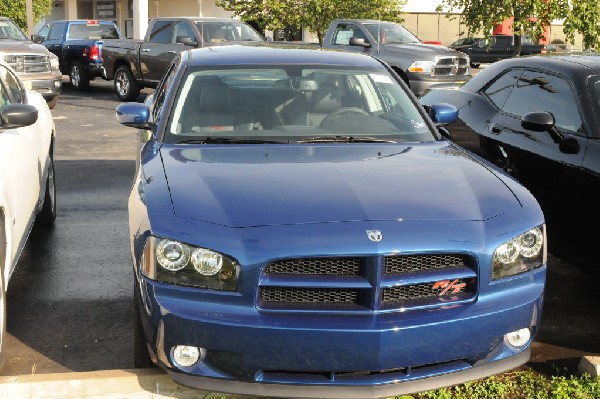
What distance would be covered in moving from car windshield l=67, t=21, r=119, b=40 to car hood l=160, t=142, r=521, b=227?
18862 millimetres

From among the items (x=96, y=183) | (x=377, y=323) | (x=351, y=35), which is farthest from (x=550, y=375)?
(x=351, y=35)

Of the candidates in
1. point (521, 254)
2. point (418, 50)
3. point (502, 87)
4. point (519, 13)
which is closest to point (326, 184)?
point (521, 254)

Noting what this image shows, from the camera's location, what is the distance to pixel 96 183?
935 centimetres

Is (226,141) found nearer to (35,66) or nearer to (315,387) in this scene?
(315,387)

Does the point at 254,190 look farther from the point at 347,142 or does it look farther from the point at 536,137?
the point at 536,137

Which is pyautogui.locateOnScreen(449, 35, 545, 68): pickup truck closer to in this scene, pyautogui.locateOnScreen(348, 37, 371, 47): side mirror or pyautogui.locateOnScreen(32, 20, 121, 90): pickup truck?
pyautogui.locateOnScreen(32, 20, 121, 90): pickup truck

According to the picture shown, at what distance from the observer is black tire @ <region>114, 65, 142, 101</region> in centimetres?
1889

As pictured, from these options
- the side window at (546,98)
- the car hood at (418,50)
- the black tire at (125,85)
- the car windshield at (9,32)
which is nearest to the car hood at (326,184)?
the side window at (546,98)

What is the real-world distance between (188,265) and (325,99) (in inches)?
82.2

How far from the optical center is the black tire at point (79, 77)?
21.5 meters

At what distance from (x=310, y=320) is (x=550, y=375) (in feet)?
5.60

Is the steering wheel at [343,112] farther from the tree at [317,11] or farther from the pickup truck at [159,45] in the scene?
the tree at [317,11]

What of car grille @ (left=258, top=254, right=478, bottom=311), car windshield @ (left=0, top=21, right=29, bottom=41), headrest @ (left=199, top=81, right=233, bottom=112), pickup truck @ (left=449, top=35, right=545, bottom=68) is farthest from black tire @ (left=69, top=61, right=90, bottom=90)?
pickup truck @ (left=449, top=35, right=545, bottom=68)

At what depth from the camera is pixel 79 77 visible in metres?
21.5
